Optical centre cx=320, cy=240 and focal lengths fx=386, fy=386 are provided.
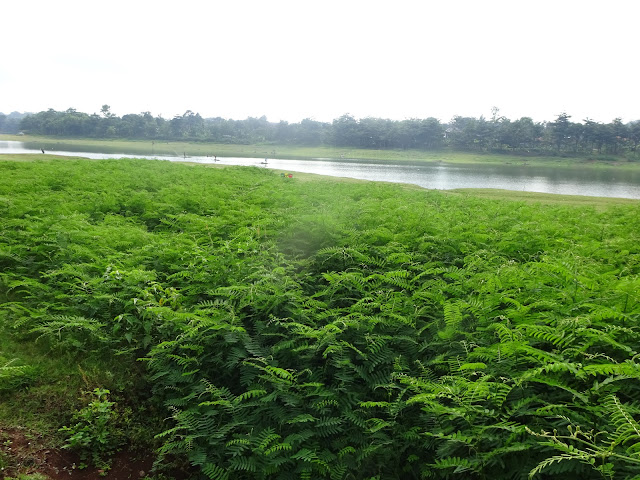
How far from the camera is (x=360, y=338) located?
4668 millimetres

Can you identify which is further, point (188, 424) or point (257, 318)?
point (257, 318)

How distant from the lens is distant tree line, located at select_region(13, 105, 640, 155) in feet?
319

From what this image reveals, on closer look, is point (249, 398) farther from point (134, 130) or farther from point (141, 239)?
point (134, 130)

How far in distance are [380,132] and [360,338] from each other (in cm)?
12036

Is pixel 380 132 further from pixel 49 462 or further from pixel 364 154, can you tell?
pixel 49 462

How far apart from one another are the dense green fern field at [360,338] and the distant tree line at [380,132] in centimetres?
10837

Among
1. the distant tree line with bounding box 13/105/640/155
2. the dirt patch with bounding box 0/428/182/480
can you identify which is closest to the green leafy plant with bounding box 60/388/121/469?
the dirt patch with bounding box 0/428/182/480

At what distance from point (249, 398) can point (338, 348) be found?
3.86ft

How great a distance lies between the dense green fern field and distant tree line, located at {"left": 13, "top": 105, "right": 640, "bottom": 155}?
356ft

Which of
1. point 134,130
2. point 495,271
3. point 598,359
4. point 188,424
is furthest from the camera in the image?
point 134,130

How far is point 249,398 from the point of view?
440 cm

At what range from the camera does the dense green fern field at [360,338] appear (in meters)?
3.28

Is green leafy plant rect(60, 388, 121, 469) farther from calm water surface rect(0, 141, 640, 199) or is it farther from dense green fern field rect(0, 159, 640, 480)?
calm water surface rect(0, 141, 640, 199)

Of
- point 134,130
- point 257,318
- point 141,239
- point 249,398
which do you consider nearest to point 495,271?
point 257,318
